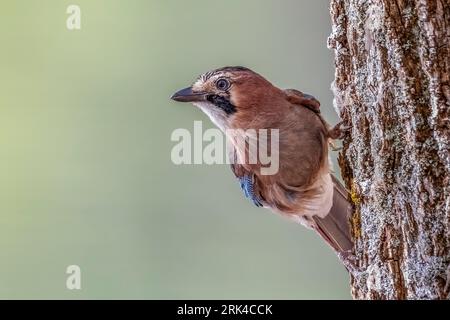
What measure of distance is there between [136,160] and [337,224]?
4995mm

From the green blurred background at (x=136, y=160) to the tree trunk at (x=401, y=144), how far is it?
384cm

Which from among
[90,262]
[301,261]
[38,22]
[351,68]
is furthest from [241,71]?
[38,22]

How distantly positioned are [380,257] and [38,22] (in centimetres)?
781

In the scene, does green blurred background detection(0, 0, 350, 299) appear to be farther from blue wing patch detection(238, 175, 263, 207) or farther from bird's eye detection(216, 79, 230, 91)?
bird's eye detection(216, 79, 230, 91)

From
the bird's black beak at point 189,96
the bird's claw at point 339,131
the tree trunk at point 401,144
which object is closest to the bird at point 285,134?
the bird's black beak at point 189,96

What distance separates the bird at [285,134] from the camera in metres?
4.09

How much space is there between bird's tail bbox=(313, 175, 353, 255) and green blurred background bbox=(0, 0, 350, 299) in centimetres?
291

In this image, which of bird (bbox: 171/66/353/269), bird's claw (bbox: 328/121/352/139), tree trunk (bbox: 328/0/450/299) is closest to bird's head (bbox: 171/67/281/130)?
bird (bbox: 171/66/353/269)

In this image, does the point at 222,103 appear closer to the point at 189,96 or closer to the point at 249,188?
the point at 189,96

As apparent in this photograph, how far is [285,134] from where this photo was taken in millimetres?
4082

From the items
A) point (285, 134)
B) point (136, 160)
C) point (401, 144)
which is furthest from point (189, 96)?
point (136, 160)

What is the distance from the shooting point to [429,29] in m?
2.93

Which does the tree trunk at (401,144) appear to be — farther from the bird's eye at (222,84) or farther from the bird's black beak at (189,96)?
the bird's black beak at (189,96)
